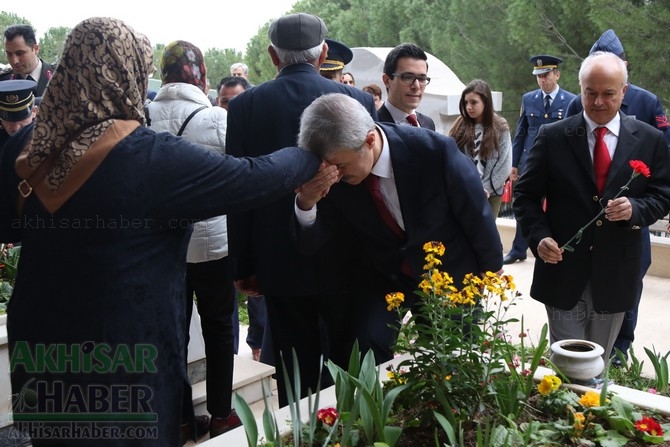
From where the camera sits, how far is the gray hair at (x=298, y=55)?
3.47m

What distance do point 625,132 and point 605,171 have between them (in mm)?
201

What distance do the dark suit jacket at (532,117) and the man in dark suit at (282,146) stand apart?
4538 millimetres

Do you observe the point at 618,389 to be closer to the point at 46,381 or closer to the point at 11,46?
the point at 46,381

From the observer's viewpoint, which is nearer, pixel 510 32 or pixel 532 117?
pixel 532 117

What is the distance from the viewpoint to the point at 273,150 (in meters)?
3.43

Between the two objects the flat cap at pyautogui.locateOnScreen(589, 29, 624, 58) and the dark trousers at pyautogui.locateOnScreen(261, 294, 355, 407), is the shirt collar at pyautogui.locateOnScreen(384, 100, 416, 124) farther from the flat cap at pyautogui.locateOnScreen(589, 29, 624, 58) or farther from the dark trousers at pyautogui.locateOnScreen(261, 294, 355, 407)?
the dark trousers at pyautogui.locateOnScreen(261, 294, 355, 407)

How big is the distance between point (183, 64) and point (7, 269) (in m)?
1.90

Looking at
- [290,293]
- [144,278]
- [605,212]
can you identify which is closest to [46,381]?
[144,278]

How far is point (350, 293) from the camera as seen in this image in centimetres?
349

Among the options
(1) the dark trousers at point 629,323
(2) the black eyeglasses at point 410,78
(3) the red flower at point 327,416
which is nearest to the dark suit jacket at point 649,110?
(1) the dark trousers at point 629,323

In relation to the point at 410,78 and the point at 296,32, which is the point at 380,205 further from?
the point at 410,78

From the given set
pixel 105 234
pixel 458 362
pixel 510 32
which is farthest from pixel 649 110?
pixel 510 32

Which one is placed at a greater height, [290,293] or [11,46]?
[11,46]

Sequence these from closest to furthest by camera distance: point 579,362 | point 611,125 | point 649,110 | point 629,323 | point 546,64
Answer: point 579,362
point 611,125
point 629,323
point 649,110
point 546,64
